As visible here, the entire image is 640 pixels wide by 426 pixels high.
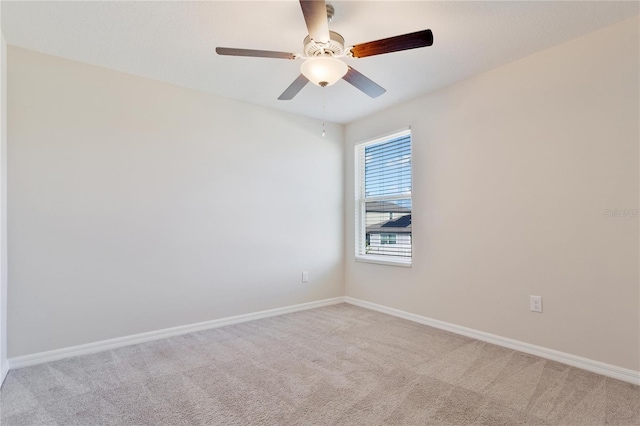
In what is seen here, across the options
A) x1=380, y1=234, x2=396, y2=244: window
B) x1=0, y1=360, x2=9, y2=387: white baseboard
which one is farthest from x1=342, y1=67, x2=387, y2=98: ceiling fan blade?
x1=0, y1=360, x2=9, y2=387: white baseboard

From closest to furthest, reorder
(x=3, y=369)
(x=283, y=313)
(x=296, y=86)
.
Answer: (x=3, y=369)
(x=296, y=86)
(x=283, y=313)

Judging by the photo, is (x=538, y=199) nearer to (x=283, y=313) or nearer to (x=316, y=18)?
(x=316, y=18)

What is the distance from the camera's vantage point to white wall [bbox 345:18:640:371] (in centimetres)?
222

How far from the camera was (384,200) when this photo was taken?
3963mm

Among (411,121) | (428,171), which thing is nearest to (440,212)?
(428,171)

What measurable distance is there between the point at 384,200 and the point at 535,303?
6.06ft

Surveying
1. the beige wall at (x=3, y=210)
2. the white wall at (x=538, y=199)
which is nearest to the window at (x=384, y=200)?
the white wall at (x=538, y=199)

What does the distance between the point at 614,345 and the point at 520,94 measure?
6.33ft

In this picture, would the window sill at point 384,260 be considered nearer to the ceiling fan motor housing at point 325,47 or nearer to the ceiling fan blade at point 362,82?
the ceiling fan blade at point 362,82

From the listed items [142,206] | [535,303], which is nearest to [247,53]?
[142,206]

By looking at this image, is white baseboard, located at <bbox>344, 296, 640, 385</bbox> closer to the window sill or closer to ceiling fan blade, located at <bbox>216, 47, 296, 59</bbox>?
the window sill

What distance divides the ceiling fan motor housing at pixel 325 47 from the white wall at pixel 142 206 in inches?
66.9

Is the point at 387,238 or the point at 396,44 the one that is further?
the point at 387,238

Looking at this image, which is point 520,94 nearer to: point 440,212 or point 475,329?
point 440,212
